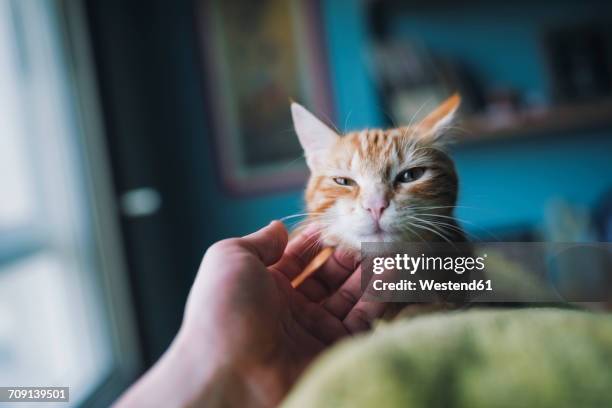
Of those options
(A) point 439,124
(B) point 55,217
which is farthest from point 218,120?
(A) point 439,124

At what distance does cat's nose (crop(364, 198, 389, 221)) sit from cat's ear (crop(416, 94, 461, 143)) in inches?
6.1

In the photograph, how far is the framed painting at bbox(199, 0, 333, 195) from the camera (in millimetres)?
1826

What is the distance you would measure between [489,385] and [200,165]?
1.54 meters

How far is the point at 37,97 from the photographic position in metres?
1.10

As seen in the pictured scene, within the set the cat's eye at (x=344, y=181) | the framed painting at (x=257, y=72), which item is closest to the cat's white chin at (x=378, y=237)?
the cat's eye at (x=344, y=181)

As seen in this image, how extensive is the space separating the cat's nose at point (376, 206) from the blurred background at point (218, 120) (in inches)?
12.3

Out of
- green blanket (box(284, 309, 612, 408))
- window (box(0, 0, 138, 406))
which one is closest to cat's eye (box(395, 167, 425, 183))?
green blanket (box(284, 309, 612, 408))

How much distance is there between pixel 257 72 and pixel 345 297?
57.4 inches

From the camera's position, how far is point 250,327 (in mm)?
501

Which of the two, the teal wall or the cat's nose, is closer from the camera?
the cat's nose

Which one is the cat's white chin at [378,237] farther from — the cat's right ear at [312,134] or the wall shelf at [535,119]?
the wall shelf at [535,119]

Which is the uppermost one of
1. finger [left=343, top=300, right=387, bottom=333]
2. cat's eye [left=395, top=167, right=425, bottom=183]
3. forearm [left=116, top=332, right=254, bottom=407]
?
cat's eye [left=395, top=167, right=425, bottom=183]

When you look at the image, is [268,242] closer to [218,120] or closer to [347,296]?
[347,296]

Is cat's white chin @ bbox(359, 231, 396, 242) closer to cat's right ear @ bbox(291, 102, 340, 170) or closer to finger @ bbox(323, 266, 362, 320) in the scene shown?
finger @ bbox(323, 266, 362, 320)
